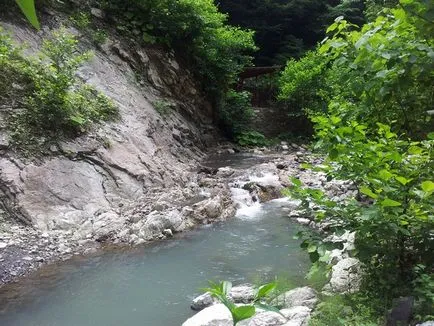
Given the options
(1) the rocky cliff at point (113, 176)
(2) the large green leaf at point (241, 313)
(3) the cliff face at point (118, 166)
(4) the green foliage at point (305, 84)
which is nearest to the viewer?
(2) the large green leaf at point (241, 313)

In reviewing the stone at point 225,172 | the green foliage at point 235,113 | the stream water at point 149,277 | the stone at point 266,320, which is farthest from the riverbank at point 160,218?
the green foliage at point 235,113

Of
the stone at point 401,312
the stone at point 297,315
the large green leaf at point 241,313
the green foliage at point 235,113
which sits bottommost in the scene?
the stone at point 297,315

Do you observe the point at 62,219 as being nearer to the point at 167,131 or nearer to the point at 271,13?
the point at 167,131

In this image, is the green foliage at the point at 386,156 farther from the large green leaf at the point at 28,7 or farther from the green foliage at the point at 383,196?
the large green leaf at the point at 28,7

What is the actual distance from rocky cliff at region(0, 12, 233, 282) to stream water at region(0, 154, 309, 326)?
2.06ft

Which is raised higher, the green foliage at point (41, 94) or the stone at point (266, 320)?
the green foliage at point (41, 94)

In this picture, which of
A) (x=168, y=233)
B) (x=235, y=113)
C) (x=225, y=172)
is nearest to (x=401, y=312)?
(x=168, y=233)

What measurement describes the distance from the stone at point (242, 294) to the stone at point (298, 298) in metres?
0.46

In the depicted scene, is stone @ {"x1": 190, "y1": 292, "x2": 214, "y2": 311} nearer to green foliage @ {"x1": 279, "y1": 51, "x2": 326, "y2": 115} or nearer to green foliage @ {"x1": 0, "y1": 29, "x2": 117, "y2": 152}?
green foliage @ {"x1": 0, "y1": 29, "x2": 117, "y2": 152}

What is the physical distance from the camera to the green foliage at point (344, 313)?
3.26m

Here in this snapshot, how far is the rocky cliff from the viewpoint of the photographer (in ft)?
23.7

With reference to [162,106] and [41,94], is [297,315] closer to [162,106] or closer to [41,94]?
[41,94]

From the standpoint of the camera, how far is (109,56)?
12.6m

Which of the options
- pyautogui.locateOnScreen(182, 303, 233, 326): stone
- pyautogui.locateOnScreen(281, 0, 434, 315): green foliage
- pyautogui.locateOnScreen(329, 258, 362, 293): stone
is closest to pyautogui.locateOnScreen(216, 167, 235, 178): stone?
pyautogui.locateOnScreen(329, 258, 362, 293): stone
